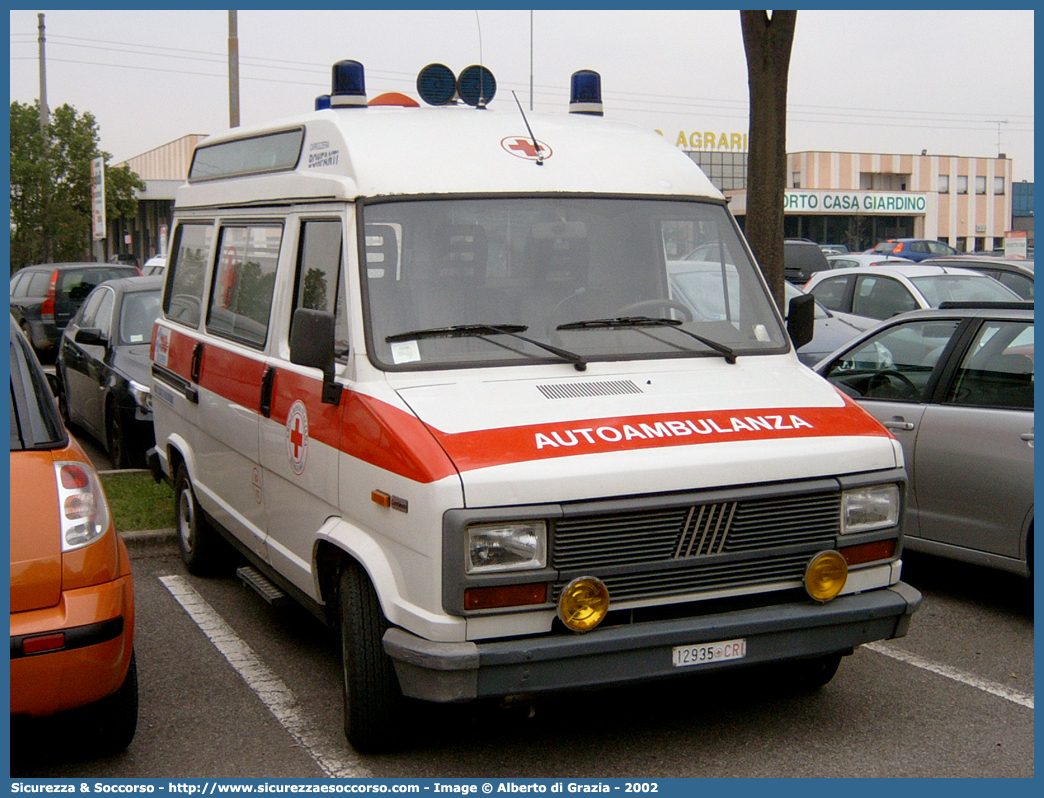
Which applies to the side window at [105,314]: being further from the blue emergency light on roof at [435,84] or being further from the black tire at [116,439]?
the blue emergency light on roof at [435,84]

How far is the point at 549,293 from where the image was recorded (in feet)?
16.2

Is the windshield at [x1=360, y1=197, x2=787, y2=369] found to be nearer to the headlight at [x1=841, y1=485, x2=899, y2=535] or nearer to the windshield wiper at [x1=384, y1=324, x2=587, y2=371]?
the windshield wiper at [x1=384, y1=324, x2=587, y2=371]

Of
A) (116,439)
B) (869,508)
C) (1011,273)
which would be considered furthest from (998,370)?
(1011,273)

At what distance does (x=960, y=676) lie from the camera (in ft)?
17.4

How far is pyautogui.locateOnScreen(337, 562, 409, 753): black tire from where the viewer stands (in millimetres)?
4309

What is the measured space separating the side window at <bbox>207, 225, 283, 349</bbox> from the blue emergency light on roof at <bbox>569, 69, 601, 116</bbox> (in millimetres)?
1713

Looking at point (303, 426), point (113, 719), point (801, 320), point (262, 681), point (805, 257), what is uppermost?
point (805, 257)

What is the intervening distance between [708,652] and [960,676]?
1.77 m

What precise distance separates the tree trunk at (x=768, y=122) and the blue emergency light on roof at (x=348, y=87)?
4.38 metres

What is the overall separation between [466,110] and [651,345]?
1564mm

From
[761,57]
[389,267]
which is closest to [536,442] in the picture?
[389,267]

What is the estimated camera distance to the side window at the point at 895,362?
671cm

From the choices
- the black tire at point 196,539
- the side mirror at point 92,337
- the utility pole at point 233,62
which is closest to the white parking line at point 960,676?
the black tire at point 196,539

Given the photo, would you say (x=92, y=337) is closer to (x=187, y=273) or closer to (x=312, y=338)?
(x=187, y=273)
